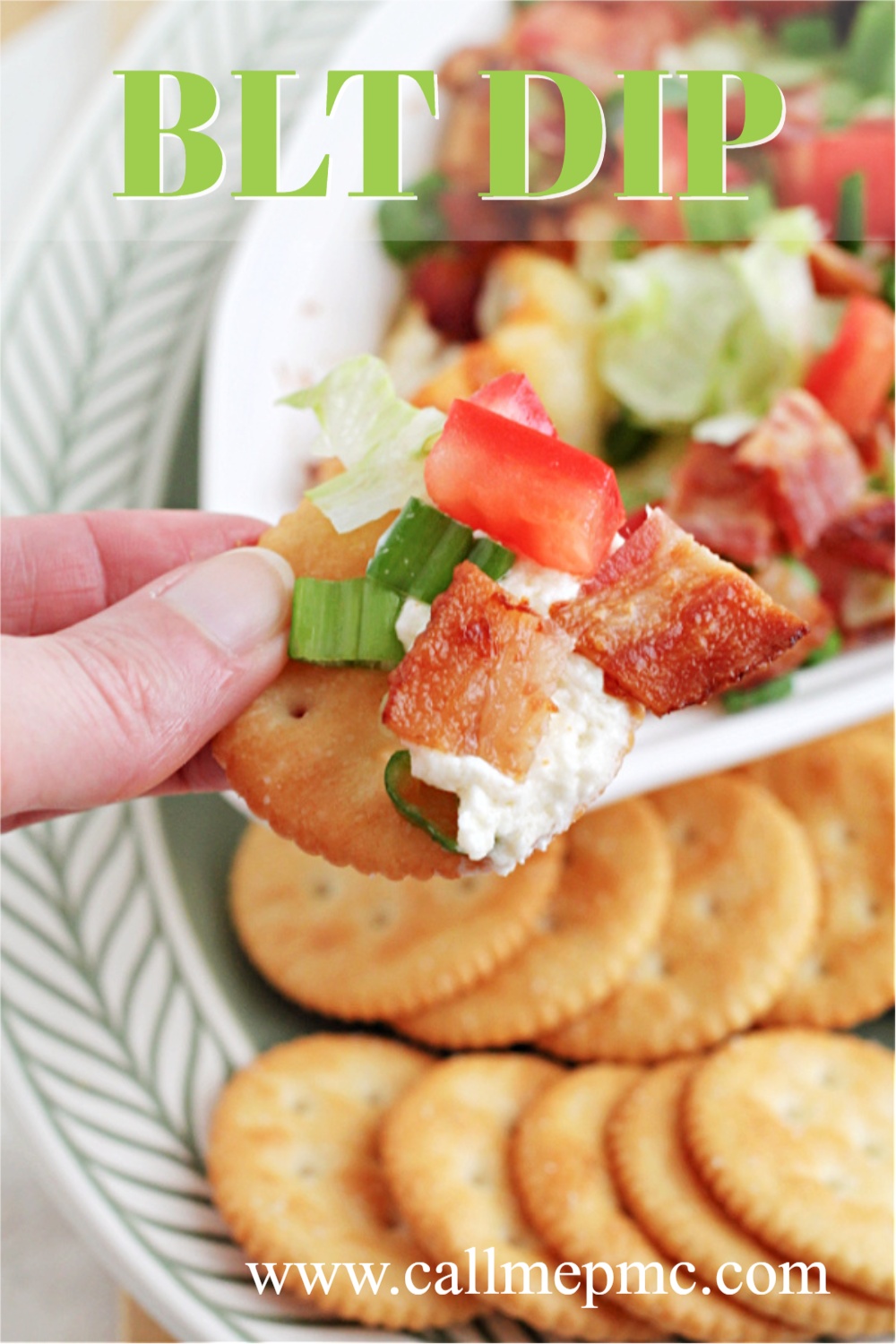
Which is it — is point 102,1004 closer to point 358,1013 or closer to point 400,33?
point 358,1013

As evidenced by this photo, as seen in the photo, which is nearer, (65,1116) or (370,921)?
(65,1116)

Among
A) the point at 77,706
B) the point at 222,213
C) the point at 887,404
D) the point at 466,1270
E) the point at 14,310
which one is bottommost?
the point at 466,1270

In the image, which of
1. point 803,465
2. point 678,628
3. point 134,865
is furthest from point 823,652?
point 134,865

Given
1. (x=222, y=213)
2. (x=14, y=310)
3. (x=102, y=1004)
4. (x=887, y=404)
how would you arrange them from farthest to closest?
(x=222, y=213) → (x=14, y=310) → (x=887, y=404) → (x=102, y=1004)

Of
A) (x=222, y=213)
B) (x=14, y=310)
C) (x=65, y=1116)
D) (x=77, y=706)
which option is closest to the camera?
(x=77, y=706)

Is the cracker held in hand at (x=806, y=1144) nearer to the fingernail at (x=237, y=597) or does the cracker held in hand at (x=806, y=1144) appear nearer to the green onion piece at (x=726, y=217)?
the fingernail at (x=237, y=597)

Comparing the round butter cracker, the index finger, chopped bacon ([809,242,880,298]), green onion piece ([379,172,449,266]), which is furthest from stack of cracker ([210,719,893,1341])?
green onion piece ([379,172,449,266])

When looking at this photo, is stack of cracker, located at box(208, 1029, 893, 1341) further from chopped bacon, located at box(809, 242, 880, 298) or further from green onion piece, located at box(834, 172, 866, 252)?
green onion piece, located at box(834, 172, 866, 252)

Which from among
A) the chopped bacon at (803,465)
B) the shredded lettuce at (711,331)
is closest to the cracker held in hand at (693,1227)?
the chopped bacon at (803,465)

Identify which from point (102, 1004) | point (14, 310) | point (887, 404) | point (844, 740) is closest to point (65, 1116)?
point (102, 1004)
